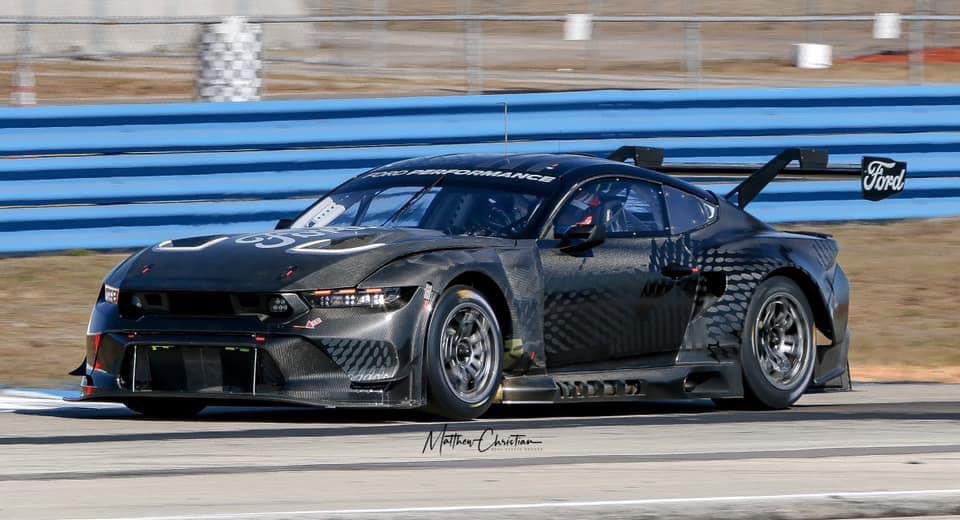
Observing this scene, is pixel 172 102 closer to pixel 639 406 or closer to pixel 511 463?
pixel 639 406

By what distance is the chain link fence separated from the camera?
16.9m

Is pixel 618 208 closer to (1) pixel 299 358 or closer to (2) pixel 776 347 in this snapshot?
(2) pixel 776 347

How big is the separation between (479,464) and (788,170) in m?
3.91

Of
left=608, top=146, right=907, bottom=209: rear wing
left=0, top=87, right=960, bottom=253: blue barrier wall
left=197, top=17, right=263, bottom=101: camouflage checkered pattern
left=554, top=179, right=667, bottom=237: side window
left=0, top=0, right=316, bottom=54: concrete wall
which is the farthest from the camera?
left=0, top=0, right=316, bottom=54: concrete wall

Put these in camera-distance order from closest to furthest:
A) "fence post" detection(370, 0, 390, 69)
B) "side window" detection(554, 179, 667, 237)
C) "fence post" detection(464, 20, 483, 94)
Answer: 1. "side window" detection(554, 179, 667, 237)
2. "fence post" detection(464, 20, 483, 94)
3. "fence post" detection(370, 0, 390, 69)

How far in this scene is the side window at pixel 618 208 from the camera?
28.2 ft

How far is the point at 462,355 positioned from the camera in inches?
307

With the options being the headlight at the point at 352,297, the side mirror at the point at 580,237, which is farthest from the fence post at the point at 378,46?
the headlight at the point at 352,297

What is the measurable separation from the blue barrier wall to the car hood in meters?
6.44

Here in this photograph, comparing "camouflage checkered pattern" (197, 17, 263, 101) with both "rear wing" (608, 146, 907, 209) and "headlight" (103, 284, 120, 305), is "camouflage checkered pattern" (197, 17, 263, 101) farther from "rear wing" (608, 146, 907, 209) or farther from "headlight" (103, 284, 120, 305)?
"headlight" (103, 284, 120, 305)

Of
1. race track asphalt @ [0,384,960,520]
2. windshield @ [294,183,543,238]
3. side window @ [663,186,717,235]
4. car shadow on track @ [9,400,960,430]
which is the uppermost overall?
windshield @ [294,183,543,238]

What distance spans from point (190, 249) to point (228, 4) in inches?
766

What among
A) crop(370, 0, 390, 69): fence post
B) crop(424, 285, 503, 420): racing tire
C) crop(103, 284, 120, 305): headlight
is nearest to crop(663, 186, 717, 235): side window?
crop(424, 285, 503, 420): racing tire

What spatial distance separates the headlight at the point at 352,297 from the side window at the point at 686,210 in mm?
1958
